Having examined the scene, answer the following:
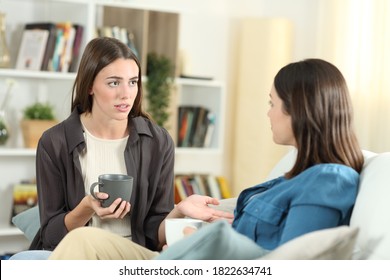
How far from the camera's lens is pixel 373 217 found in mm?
1590

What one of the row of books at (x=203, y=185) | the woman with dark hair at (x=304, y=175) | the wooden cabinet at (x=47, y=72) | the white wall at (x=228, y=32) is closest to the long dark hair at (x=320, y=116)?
the woman with dark hair at (x=304, y=175)

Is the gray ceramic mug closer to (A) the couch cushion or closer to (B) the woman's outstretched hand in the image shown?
(B) the woman's outstretched hand

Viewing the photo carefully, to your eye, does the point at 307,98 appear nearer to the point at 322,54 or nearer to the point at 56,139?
the point at 56,139

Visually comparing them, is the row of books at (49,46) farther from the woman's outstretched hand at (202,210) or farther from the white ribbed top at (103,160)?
the woman's outstretched hand at (202,210)

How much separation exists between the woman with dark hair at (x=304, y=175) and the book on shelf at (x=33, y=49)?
2.18m

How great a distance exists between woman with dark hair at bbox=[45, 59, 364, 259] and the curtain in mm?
2019

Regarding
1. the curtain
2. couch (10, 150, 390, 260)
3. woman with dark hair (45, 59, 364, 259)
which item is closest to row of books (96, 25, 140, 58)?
the curtain

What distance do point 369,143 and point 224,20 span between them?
4.26 ft

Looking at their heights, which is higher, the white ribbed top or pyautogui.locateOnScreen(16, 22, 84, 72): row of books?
pyautogui.locateOnScreen(16, 22, 84, 72): row of books

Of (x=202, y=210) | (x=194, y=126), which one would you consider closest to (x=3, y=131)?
(x=194, y=126)

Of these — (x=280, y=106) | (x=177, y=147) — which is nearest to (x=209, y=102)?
(x=177, y=147)

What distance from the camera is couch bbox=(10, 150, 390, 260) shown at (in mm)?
1423

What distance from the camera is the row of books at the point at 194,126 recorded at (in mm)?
4219
